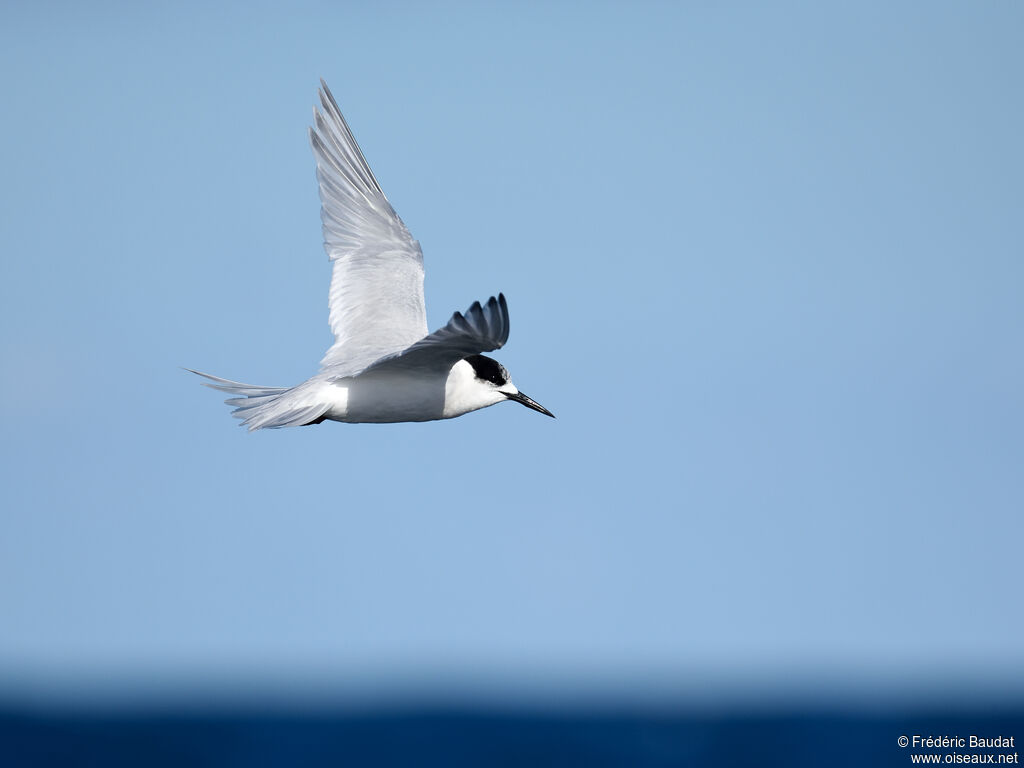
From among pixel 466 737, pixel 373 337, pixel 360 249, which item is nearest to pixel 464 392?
pixel 373 337

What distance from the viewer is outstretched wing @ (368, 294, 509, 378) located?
27.2 feet

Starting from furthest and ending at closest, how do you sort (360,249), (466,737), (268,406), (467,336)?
(466,737)
(360,249)
(268,406)
(467,336)

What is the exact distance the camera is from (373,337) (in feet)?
37.3

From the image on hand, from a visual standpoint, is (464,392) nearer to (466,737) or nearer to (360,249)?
(360,249)

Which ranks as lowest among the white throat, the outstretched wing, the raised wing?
the outstretched wing

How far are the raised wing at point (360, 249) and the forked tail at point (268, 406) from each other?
4.31 ft

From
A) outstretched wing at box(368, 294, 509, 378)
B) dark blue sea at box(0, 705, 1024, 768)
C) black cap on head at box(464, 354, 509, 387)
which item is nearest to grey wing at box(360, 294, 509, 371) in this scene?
outstretched wing at box(368, 294, 509, 378)

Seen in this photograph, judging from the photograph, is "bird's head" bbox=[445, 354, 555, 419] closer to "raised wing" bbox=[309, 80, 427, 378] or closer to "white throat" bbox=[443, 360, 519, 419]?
"white throat" bbox=[443, 360, 519, 419]

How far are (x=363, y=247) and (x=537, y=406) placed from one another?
2456mm

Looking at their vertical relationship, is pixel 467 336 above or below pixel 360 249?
below

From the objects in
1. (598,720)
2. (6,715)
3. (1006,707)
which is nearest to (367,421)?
(6,715)

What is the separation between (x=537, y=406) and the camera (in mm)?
10914

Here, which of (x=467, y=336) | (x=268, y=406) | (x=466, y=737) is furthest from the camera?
(x=466, y=737)

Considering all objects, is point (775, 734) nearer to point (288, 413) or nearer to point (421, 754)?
point (421, 754)
